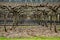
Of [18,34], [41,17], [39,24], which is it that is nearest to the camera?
[18,34]

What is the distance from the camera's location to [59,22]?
20.2m

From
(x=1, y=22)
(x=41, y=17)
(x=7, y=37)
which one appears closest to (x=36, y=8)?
(x=41, y=17)

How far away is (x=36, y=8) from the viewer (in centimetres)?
1630

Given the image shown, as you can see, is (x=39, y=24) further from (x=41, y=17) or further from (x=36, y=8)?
(x=36, y=8)

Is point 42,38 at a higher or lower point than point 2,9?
lower

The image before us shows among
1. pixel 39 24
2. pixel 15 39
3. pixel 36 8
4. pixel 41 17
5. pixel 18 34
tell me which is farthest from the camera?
pixel 39 24

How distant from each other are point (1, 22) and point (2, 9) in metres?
3.24

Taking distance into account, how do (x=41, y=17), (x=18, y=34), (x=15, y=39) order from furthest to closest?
(x=41, y=17) < (x=18, y=34) < (x=15, y=39)

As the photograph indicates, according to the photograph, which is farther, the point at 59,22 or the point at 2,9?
the point at 59,22

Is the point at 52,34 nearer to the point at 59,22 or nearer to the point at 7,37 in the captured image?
the point at 7,37

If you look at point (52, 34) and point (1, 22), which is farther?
point (1, 22)

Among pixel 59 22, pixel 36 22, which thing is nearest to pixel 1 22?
pixel 36 22

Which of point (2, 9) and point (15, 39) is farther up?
point (2, 9)

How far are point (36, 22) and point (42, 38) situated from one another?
6.01 metres
